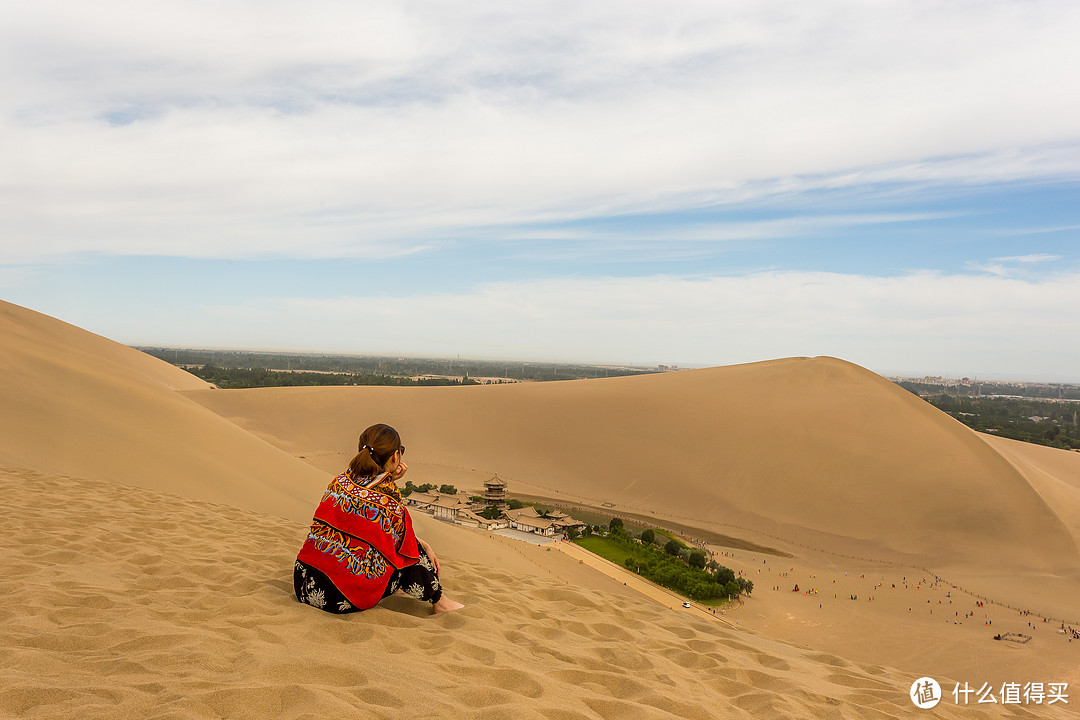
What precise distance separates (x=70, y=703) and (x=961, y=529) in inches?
1212

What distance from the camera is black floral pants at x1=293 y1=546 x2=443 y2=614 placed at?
12.0 ft

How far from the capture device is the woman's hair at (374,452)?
3789 millimetres

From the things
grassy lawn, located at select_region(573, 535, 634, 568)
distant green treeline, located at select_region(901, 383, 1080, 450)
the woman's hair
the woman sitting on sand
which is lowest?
grassy lawn, located at select_region(573, 535, 634, 568)

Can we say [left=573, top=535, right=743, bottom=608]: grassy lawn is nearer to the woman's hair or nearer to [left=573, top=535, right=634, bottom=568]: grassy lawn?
[left=573, top=535, right=634, bottom=568]: grassy lawn

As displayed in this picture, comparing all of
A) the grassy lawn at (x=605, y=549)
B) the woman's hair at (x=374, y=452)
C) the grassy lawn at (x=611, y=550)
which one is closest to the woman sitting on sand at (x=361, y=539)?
the woman's hair at (x=374, y=452)

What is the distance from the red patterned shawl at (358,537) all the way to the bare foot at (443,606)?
42 centimetres

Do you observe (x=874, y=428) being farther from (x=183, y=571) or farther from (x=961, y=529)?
(x=183, y=571)

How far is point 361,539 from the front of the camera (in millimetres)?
3734

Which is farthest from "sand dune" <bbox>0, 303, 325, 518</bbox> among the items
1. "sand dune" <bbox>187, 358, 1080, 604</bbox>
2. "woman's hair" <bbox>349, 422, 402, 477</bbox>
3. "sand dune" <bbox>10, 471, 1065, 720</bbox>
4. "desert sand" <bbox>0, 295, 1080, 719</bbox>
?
"sand dune" <bbox>187, 358, 1080, 604</bbox>

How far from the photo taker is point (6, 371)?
1201 centimetres

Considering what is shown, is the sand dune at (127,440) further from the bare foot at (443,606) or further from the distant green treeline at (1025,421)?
the distant green treeline at (1025,421)

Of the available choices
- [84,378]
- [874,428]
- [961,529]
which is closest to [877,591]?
[961,529]

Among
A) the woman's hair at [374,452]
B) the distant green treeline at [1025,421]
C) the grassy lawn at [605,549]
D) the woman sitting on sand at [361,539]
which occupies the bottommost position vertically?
the grassy lawn at [605,549]

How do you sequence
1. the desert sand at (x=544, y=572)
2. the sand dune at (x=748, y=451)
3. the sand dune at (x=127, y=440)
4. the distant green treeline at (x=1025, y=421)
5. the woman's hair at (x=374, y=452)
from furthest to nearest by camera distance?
1. the distant green treeline at (x=1025, y=421)
2. the sand dune at (x=748, y=451)
3. the sand dune at (x=127, y=440)
4. the woman's hair at (x=374, y=452)
5. the desert sand at (x=544, y=572)
